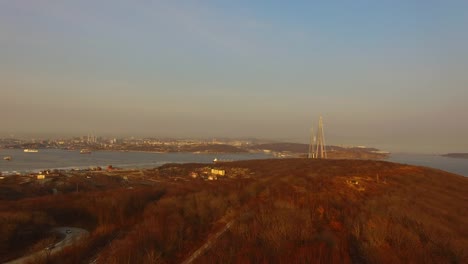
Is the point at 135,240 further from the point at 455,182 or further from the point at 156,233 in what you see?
the point at 455,182

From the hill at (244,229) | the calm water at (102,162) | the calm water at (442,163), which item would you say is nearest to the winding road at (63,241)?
the hill at (244,229)

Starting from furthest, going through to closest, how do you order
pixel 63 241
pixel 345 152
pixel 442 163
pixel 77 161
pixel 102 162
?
1. pixel 345 152
2. pixel 442 163
3. pixel 77 161
4. pixel 102 162
5. pixel 63 241

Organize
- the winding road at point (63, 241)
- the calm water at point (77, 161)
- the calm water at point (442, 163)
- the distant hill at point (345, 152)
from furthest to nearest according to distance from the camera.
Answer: the distant hill at point (345, 152)
the calm water at point (442, 163)
the calm water at point (77, 161)
the winding road at point (63, 241)

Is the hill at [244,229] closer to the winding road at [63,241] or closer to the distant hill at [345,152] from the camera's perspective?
the winding road at [63,241]

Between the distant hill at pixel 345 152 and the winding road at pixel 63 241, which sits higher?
the distant hill at pixel 345 152

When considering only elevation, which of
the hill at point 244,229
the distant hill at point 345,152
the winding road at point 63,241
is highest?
the distant hill at point 345,152

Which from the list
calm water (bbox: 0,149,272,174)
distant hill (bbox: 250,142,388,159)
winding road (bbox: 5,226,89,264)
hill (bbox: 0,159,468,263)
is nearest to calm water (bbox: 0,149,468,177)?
calm water (bbox: 0,149,272,174)

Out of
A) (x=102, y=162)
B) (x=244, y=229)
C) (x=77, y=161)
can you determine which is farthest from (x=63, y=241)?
(x=77, y=161)

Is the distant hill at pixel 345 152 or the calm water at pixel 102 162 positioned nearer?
the calm water at pixel 102 162

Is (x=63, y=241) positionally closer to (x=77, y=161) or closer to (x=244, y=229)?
(x=244, y=229)

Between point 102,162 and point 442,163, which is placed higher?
point 442,163
